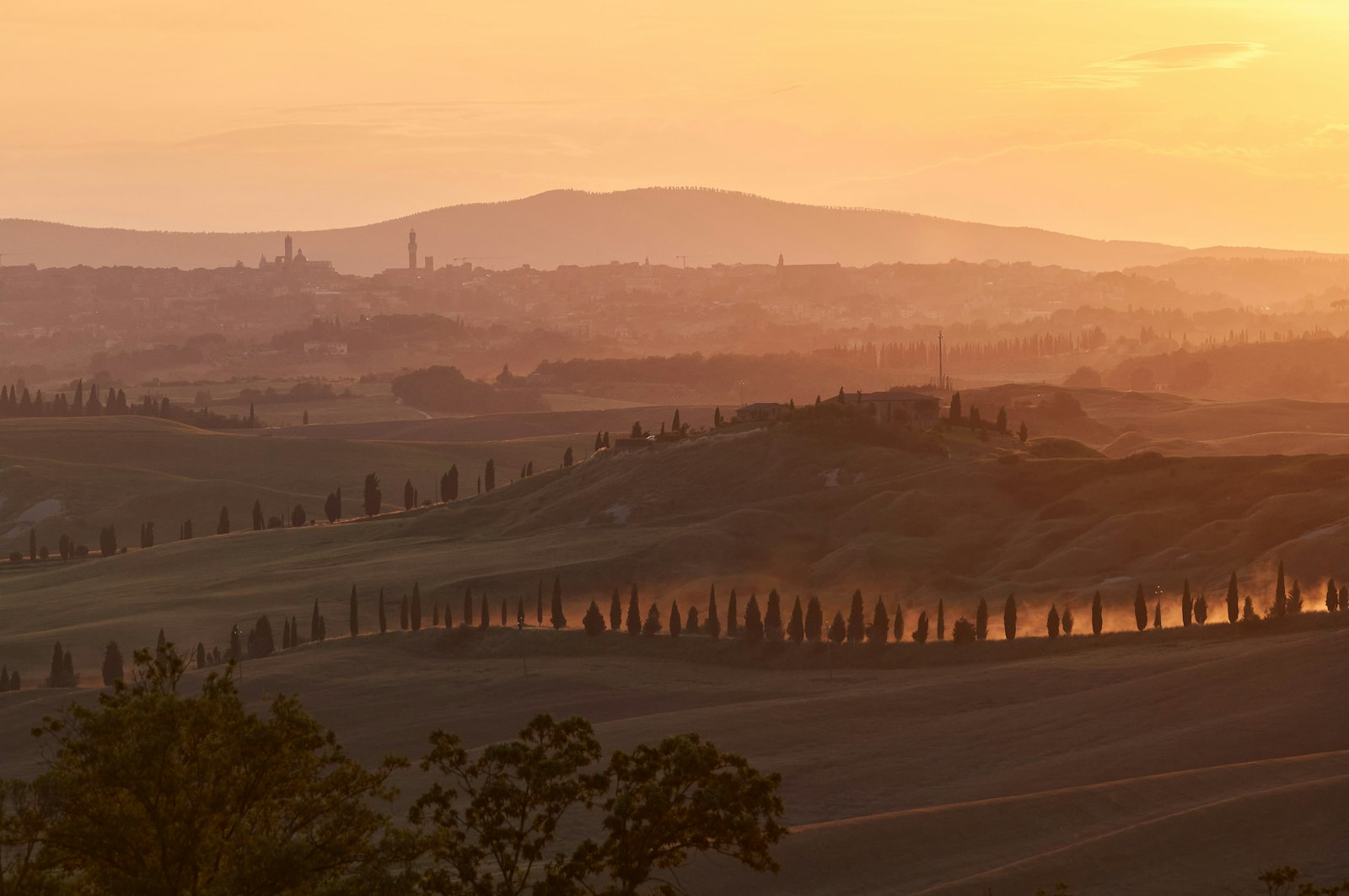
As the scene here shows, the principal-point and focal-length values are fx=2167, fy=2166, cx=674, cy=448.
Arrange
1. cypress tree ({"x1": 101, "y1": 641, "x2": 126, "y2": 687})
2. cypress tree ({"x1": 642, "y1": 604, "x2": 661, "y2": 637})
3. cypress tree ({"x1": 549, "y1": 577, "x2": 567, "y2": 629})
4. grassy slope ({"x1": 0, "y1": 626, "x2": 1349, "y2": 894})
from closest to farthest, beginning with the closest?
grassy slope ({"x1": 0, "y1": 626, "x2": 1349, "y2": 894}) → cypress tree ({"x1": 101, "y1": 641, "x2": 126, "y2": 687}) → cypress tree ({"x1": 642, "y1": 604, "x2": 661, "y2": 637}) → cypress tree ({"x1": 549, "y1": 577, "x2": 567, "y2": 629})

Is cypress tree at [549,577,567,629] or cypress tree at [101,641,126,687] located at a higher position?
cypress tree at [549,577,567,629]

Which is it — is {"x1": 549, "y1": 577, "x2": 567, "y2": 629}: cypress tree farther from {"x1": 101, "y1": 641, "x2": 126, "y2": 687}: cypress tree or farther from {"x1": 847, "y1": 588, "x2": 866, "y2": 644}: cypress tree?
{"x1": 101, "y1": 641, "x2": 126, "y2": 687}: cypress tree

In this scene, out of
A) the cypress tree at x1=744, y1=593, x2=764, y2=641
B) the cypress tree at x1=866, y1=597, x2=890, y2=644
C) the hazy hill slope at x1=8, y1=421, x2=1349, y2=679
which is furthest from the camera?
the hazy hill slope at x1=8, y1=421, x2=1349, y2=679

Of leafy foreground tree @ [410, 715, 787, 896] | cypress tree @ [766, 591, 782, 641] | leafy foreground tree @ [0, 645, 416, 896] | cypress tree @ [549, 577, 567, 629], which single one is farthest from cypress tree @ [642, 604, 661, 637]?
leafy foreground tree @ [0, 645, 416, 896]

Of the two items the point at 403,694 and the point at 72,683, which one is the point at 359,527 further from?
the point at 403,694

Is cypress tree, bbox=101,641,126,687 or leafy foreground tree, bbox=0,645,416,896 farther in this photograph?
cypress tree, bbox=101,641,126,687

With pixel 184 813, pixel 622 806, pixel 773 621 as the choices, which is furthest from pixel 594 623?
pixel 184 813
